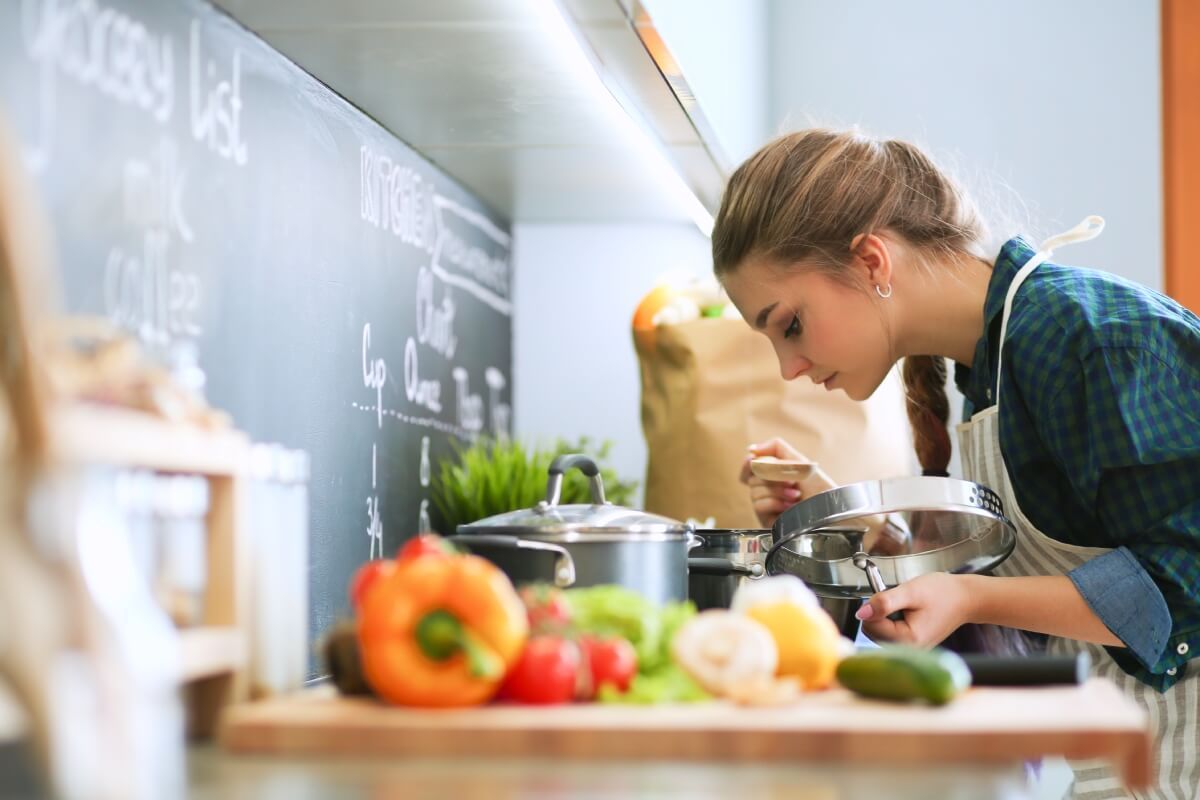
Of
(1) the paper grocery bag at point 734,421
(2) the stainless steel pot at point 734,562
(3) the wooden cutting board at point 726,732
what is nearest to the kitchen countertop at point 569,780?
(3) the wooden cutting board at point 726,732

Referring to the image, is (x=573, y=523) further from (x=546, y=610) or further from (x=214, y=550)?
(x=214, y=550)

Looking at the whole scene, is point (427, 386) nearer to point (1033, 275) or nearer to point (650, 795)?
point (1033, 275)

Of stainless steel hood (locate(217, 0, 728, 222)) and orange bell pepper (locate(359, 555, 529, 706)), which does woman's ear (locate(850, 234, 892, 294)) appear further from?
orange bell pepper (locate(359, 555, 529, 706))

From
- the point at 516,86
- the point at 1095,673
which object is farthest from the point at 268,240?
the point at 1095,673

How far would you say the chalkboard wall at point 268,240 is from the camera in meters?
0.87

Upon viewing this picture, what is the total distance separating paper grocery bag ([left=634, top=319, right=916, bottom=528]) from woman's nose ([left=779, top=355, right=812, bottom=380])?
351 millimetres

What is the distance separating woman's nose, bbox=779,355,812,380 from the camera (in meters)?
1.41

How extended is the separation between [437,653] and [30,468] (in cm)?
25

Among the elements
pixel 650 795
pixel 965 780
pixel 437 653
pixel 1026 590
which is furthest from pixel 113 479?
pixel 1026 590

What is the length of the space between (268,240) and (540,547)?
428 mm

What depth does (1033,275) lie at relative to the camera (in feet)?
4.34

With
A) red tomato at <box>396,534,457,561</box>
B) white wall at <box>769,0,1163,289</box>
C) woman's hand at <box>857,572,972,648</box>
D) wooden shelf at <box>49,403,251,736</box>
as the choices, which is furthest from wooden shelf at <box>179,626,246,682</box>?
white wall at <box>769,0,1163,289</box>

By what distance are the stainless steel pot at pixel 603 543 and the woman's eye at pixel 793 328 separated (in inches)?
15.1

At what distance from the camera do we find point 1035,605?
1180 mm
